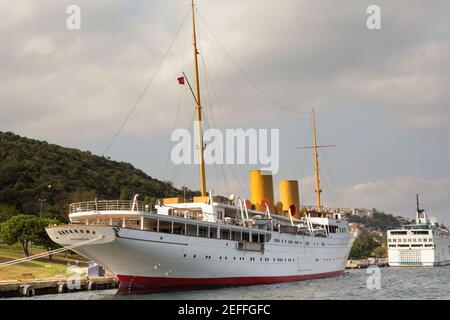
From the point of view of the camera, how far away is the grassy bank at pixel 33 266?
4831 centimetres

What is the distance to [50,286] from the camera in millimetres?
42094

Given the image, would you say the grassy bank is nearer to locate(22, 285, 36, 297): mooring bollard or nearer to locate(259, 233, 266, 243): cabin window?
locate(22, 285, 36, 297): mooring bollard

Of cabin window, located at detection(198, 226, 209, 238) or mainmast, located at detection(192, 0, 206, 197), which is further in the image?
mainmast, located at detection(192, 0, 206, 197)

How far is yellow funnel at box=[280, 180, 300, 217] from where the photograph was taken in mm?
60606

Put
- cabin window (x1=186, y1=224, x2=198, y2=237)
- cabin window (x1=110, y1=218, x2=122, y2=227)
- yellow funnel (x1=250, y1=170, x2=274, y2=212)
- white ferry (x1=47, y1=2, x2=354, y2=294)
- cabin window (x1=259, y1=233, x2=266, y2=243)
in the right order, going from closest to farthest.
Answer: white ferry (x1=47, y1=2, x2=354, y2=294)
cabin window (x1=110, y1=218, x2=122, y2=227)
cabin window (x1=186, y1=224, x2=198, y2=237)
cabin window (x1=259, y1=233, x2=266, y2=243)
yellow funnel (x1=250, y1=170, x2=274, y2=212)

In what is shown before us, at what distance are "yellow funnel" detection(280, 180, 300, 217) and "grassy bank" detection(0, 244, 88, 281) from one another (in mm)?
25077

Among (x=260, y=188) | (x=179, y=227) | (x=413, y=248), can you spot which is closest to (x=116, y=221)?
(x=179, y=227)

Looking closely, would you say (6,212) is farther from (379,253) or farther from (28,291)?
(379,253)

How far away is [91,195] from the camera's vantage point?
98688 millimetres

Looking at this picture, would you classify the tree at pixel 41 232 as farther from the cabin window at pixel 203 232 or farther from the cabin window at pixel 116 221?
the cabin window at pixel 203 232

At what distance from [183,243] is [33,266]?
90.2 ft

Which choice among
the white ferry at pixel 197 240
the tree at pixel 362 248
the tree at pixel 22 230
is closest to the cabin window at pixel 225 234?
the white ferry at pixel 197 240

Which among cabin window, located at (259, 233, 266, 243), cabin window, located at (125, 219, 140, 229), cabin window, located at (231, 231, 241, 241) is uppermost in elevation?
cabin window, located at (125, 219, 140, 229)

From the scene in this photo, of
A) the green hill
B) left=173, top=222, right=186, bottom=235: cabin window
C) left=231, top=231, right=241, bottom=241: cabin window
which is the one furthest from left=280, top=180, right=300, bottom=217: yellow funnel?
the green hill
